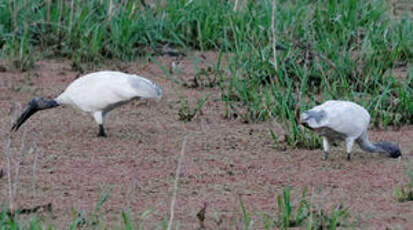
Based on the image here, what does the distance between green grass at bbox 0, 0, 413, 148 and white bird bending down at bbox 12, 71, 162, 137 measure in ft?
3.38

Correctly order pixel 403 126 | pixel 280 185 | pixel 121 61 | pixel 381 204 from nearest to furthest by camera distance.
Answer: pixel 381 204 < pixel 280 185 < pixel 403 126 < pixel 121 61

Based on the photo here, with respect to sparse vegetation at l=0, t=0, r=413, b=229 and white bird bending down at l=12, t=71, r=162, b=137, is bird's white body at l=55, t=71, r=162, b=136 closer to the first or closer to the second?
white bird bending down at l=12, t=71, r=162, b=137

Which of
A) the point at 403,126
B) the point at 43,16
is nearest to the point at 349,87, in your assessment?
the point at 403,126

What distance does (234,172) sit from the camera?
546 cm

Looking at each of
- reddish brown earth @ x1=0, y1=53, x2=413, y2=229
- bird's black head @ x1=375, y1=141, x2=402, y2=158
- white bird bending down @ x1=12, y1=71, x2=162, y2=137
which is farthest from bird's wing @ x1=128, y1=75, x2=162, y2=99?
bird's black head @ x1=375, y1=141, x2=402, y2=158

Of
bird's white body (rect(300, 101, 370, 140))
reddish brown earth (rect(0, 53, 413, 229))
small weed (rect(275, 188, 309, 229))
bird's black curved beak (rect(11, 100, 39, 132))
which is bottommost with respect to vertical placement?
reddish brown earth (rect(0, 53, 413, 229))

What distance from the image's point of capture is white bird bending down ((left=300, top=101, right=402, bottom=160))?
520cm

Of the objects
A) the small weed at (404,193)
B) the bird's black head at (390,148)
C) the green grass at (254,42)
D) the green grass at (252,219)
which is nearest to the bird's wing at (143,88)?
the green grass at (254,42)

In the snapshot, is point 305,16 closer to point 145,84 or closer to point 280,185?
point 145,84

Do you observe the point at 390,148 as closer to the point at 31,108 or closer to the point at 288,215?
the point at 288,215

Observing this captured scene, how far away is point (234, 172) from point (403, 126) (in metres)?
1.61

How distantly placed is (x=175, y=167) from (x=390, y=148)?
4.16ft

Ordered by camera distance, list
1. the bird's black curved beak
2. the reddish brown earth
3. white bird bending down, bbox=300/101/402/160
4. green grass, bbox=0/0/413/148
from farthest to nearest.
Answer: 1. green grass, bbox=0/0/413/148
2. the bird's black curved beak
3. white bird bending down, bbox=300/101/402/160
4. the reddish brown earth

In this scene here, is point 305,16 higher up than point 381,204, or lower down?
higher up
